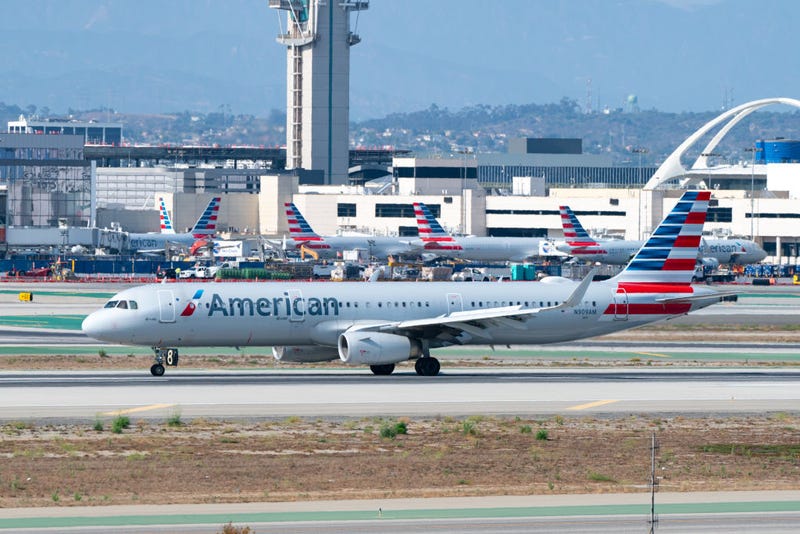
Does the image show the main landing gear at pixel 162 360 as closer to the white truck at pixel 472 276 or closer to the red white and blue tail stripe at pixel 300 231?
the white truck at pixel 472 276

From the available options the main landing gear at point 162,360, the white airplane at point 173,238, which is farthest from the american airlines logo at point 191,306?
the white airplane at point 173,238

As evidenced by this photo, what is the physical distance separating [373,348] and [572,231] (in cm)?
10004

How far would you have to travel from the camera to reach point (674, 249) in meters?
65.1

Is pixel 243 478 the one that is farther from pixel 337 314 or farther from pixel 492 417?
pixel 337 314

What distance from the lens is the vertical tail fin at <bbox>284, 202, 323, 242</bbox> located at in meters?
161

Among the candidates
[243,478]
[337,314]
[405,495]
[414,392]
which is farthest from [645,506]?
[337,314]

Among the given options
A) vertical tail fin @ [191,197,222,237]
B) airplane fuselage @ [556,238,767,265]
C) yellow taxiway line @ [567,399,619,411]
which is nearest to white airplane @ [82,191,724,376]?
yellow taxiway line @ [567,399,619,411]

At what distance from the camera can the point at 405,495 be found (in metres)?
33.3

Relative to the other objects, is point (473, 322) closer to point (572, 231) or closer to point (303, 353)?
point (303, 353)

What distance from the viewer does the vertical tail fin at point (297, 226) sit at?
161250 millimetres

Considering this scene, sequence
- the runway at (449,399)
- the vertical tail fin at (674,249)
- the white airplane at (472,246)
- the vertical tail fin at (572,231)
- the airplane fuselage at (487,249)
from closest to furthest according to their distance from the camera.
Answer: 1. the runway at (449,399)
2. the vertical tail fin at (674,249)
3. the vertical tail fin at (572,231)
4. the white airplane at (472,246)
5. the airplane fuselage at (487,249)

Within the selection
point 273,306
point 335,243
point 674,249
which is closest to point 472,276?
point 335,243

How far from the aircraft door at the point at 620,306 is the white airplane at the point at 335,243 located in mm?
99392

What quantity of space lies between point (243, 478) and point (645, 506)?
9.36m
